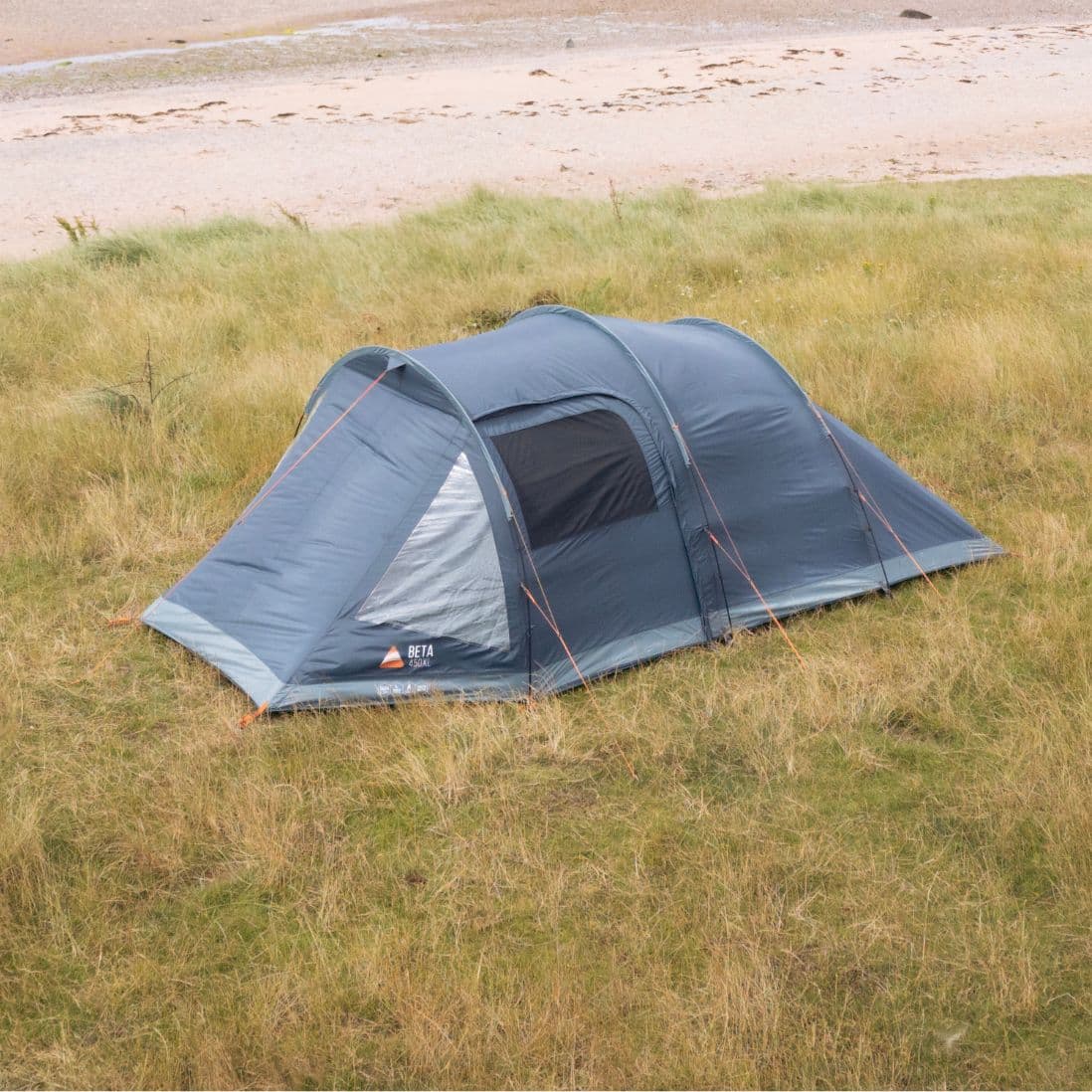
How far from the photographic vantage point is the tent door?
6289 millimetres

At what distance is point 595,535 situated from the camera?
6.42 meters

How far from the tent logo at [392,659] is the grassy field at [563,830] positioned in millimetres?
250

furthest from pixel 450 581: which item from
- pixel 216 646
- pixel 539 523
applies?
pixel 216 646

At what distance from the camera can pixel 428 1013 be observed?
4.28 m

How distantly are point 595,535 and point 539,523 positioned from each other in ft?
1.03

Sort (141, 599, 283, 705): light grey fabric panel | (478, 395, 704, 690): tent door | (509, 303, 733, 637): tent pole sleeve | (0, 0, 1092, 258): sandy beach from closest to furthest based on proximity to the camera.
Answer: (141, 599, 283, 705): light grey fabric panel
(478, 395, 704, 690): tent door
(509, 303, 733, 637): tent pole sleeve
(0, 0, 1092, 258): sandy beach

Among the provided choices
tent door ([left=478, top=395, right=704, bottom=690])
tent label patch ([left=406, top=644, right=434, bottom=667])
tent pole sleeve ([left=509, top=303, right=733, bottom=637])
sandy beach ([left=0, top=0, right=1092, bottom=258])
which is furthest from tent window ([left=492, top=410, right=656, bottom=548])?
sandy beach ([left=0, top=0, right=1092, bottom=258])

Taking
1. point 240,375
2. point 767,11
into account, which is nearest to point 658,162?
point 240,375

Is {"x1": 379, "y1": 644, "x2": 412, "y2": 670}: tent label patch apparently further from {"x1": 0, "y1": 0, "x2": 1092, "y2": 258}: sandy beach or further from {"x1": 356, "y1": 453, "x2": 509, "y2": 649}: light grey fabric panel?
{"x1": 0, "y1": 0, "x2": 1092, "y2": 258}: sandy beach

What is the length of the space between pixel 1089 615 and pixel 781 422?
1.94 metres

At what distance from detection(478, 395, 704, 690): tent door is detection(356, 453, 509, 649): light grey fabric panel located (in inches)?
7.3

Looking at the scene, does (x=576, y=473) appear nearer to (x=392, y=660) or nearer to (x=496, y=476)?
(x=496, y=476)

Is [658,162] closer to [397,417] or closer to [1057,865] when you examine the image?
[397,417]

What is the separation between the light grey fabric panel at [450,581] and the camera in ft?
20.3
